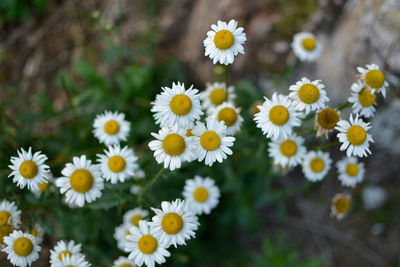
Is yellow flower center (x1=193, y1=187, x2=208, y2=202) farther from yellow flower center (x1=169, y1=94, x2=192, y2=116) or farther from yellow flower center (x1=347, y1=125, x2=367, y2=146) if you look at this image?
yellow flower center (x1=347, y1=125, x2=367, y2=146)

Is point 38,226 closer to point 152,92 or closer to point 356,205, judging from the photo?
point 152,92

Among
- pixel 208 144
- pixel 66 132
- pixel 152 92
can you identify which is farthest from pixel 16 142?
pixel 208 144

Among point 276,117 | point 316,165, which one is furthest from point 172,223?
point 316,165

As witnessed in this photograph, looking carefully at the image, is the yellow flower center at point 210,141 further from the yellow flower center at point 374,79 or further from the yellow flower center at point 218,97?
the yellow flower center at point 374,79

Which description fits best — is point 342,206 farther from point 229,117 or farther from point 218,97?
point 218,97

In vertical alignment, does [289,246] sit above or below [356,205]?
below

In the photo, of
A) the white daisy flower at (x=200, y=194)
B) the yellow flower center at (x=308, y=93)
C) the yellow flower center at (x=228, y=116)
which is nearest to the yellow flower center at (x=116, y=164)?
the white daisy flower at (x=200, y=194)

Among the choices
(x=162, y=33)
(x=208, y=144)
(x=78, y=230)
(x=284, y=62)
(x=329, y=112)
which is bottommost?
(x=78, y=230)
